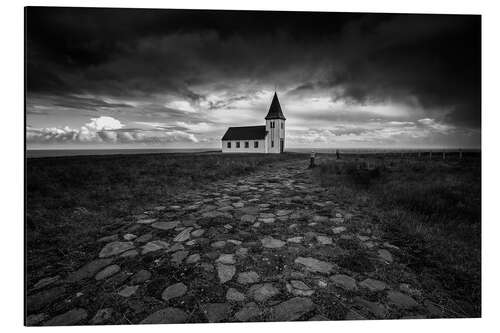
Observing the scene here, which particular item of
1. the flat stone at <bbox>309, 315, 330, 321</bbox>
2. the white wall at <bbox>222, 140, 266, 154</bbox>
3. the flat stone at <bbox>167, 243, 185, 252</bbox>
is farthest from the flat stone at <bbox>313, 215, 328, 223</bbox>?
the white wall at <bbox>222, 140, 266, 154</bbox>

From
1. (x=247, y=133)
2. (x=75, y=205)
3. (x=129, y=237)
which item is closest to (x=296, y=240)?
(x=129, y=237)

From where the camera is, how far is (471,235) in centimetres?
362

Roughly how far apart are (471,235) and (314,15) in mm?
4223

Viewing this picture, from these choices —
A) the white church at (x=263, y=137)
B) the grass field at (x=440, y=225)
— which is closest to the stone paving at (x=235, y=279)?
the grass field at (x=440, y=225)

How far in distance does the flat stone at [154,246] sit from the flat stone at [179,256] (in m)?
0.30

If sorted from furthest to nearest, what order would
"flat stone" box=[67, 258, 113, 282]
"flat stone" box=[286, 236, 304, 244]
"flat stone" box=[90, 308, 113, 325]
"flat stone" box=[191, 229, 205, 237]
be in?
"flat stone" box=[191, 229, 205, 237] < "flat stone" box=[286, 236, 304, 244] < "flat stone" box=[67, 258, 113, 282] < "flat stone" box=[90, 308, 113, 325]

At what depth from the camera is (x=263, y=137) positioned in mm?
42625

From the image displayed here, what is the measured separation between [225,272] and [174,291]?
0.55m

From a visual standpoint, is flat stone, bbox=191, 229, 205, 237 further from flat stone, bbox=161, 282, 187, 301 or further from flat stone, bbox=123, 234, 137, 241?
flat stone, bbox=161, 282, 187, 301

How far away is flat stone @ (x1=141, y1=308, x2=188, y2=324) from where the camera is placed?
6.85 ft

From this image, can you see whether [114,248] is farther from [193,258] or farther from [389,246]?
[389,246]

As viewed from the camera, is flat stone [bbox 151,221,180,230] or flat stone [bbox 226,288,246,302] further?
flat stone [bbox 151,221,180,230]

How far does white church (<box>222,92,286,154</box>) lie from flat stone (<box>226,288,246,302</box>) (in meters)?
37.0

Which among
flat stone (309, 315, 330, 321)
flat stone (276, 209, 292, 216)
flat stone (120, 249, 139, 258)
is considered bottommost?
flat stone (309, 315, 330, 321)
